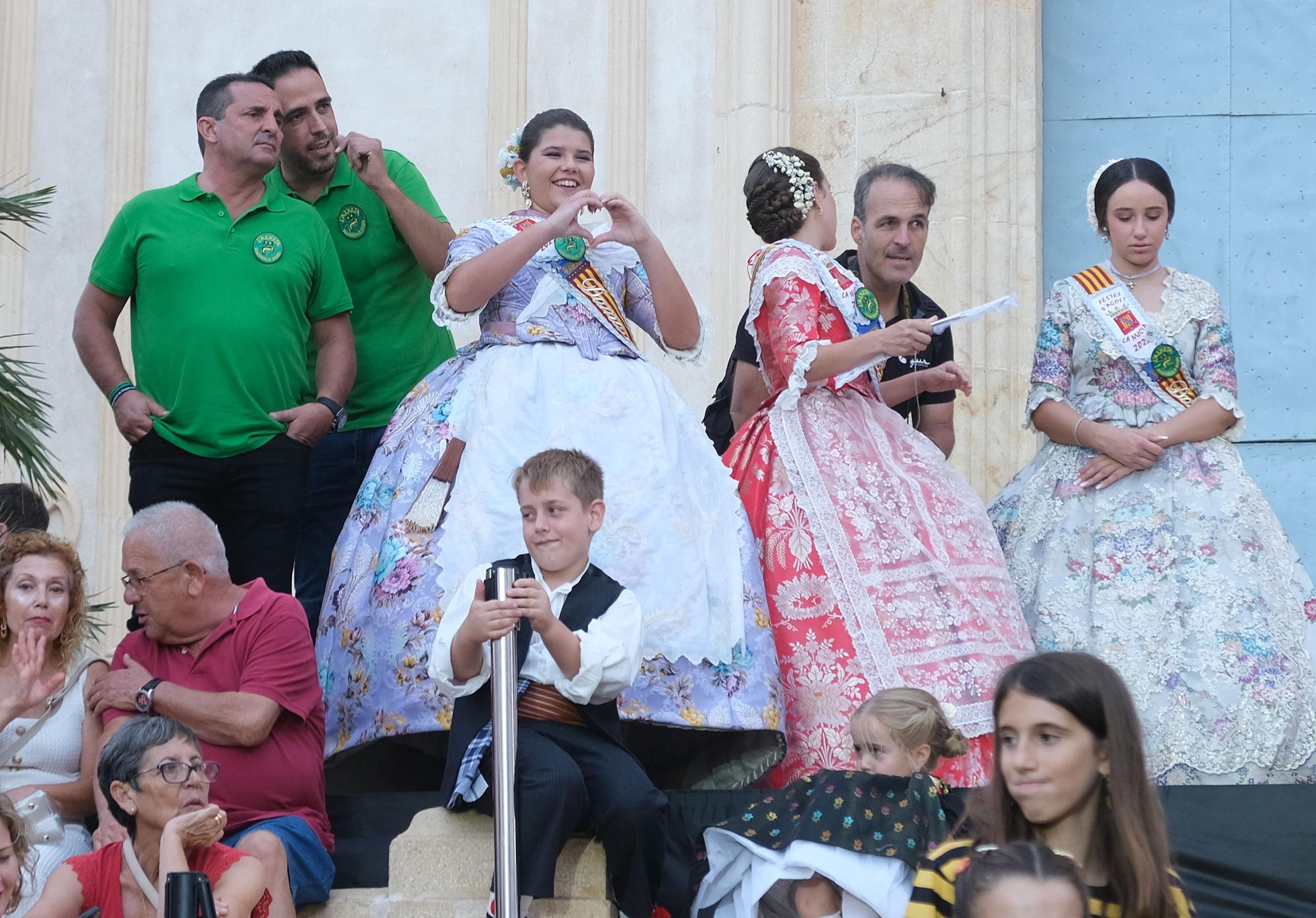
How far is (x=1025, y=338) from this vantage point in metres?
7.55

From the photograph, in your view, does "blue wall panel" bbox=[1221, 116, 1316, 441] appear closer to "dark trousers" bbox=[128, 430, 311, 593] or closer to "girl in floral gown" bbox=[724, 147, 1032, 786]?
"girl in floral gown" bbox=[724, 147, 1032, 786]

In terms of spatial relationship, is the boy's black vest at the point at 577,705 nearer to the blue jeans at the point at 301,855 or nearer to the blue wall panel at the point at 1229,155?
the blue jeans at the point at 301,855

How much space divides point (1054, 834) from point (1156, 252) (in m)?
2.88

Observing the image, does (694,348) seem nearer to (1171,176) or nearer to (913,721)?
(913,721)

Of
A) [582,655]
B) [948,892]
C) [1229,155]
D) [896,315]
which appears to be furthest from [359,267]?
[1229,155]

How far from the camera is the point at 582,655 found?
4.33 metres

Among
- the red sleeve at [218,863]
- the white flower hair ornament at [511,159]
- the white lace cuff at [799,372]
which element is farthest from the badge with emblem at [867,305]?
the red sleeve at [218,863]

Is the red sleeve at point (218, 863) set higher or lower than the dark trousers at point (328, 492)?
lower

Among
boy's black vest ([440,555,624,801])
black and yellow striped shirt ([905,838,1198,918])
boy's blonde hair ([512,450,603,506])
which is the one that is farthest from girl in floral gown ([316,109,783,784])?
black and yellow striped shirt ([905,838,1198,918])

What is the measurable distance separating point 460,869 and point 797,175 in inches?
91.9

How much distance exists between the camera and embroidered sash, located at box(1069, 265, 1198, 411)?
5.86 m

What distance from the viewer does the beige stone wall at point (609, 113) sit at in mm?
7633

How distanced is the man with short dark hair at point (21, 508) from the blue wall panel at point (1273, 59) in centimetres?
509

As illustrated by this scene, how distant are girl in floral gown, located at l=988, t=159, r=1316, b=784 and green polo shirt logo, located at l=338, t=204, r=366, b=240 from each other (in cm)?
209
